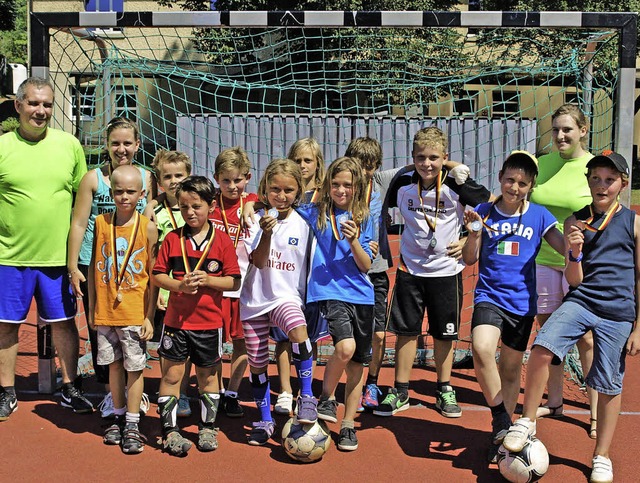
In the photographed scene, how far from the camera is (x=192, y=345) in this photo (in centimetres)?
439

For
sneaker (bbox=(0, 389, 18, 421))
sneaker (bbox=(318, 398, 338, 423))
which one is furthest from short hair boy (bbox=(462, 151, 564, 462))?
sneaker (bbox=(0, 389, 18, 421))

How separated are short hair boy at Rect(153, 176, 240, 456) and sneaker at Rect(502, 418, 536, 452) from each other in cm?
174

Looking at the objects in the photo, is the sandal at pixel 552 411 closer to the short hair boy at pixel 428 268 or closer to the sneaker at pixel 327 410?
the short hair boy at pixel 428 268

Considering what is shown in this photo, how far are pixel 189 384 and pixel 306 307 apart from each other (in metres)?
1.60

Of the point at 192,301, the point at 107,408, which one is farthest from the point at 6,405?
the point at 192,301

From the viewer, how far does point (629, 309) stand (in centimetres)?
408

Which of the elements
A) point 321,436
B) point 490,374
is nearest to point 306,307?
point 321,436

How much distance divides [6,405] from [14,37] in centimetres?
2973

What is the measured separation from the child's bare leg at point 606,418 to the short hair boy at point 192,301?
2248mm

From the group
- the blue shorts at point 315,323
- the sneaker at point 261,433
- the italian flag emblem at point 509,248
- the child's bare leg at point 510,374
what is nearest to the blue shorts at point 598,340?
the child's bare leg at point 510,374

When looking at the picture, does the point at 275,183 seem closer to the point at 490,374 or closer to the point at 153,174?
the point at 153,174

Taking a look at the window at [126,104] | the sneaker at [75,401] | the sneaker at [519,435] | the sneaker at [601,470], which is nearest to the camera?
the sneaker at [519,435]

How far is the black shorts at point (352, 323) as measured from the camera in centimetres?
436

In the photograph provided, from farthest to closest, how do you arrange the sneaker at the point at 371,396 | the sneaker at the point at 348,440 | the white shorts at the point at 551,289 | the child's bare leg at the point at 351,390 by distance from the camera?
the sneaker at the point at 371,396 → the white shorts at the point at 551,289 → the child's bare leg at the point at 351,390 → the sneaker at the point at 348,440
